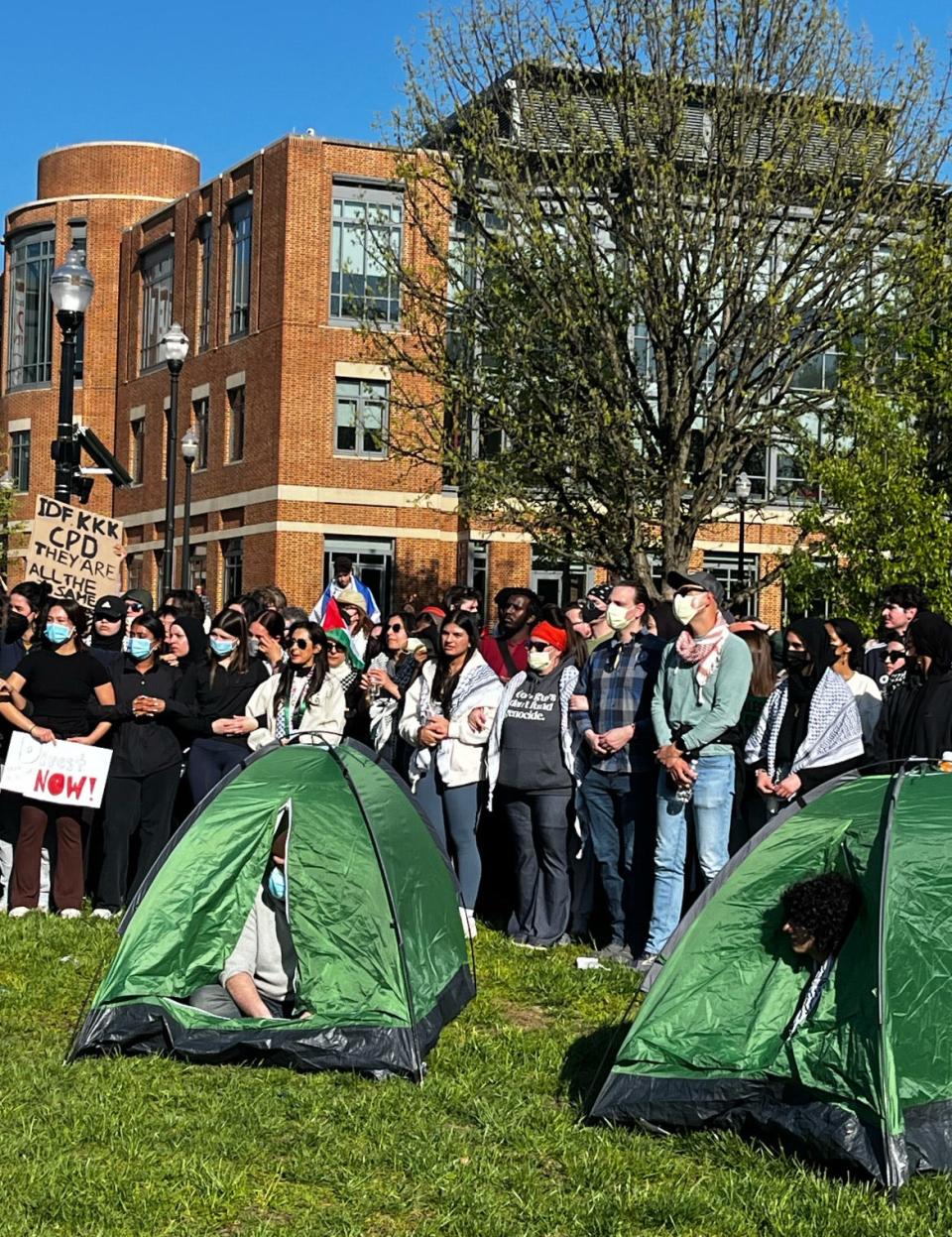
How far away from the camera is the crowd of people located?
31.4 feet

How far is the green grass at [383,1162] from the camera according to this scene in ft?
18.5

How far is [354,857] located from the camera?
8.08 meters

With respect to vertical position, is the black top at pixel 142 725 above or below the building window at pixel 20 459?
below

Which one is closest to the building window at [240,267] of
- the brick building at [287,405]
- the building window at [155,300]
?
the brick building at [287,405]

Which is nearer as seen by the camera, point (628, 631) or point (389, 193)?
point (628, 631)

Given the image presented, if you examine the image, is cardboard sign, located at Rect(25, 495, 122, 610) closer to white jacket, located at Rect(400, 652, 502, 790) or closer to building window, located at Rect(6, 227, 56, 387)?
white jacket, located at Rect(400, 652, 502, 790)

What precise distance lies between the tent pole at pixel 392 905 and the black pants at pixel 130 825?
3.60 meters

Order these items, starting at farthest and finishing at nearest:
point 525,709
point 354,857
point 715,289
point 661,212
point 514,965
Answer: point 715,289 → point 661,212 → point 525,709 → point 514,965 → point 354,857

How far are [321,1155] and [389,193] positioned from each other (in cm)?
3470

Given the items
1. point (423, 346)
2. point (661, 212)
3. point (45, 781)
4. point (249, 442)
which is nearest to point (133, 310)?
point (249, 442)

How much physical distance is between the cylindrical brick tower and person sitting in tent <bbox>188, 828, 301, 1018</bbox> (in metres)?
41.1

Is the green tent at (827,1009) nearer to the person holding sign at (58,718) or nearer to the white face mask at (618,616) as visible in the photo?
the white face mask at (618,616)

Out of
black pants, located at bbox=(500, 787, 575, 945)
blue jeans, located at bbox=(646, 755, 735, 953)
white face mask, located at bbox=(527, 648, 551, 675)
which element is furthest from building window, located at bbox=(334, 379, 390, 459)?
blue jeans, located at bbox=(646, 755, 735, 953)

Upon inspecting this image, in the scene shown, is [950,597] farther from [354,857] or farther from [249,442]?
[249,442]
